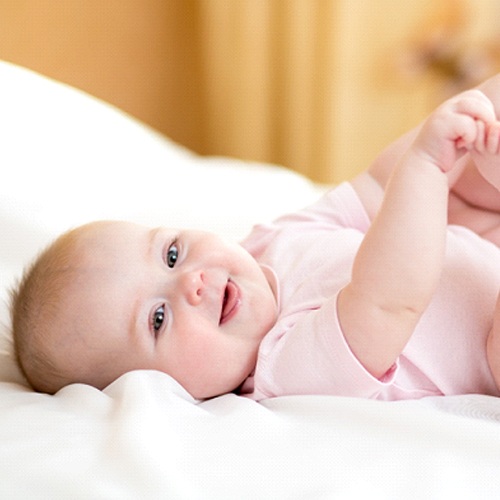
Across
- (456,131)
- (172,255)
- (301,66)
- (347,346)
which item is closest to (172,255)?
(172,255)

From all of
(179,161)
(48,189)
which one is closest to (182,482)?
(48,189)

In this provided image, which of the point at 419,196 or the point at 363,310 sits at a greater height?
the point at 419,196

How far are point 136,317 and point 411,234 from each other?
357mm

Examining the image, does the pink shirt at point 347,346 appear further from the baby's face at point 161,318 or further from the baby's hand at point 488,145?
the baby's hand at point 488,145

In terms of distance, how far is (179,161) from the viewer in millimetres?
1898

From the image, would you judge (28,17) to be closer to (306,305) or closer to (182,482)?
(306,305)

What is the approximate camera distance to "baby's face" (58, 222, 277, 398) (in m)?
1.07

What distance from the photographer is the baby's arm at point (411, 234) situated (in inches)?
36.6

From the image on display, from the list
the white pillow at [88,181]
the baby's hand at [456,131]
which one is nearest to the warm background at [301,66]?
the white pillow at [88,181]

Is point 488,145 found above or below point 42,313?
above

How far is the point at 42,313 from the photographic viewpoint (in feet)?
3.56

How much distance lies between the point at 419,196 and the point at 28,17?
68.6 inches

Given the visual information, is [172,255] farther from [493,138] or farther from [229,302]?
[493,138]

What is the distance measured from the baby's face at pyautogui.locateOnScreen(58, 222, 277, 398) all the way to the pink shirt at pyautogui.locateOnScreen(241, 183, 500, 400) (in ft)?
0.13
